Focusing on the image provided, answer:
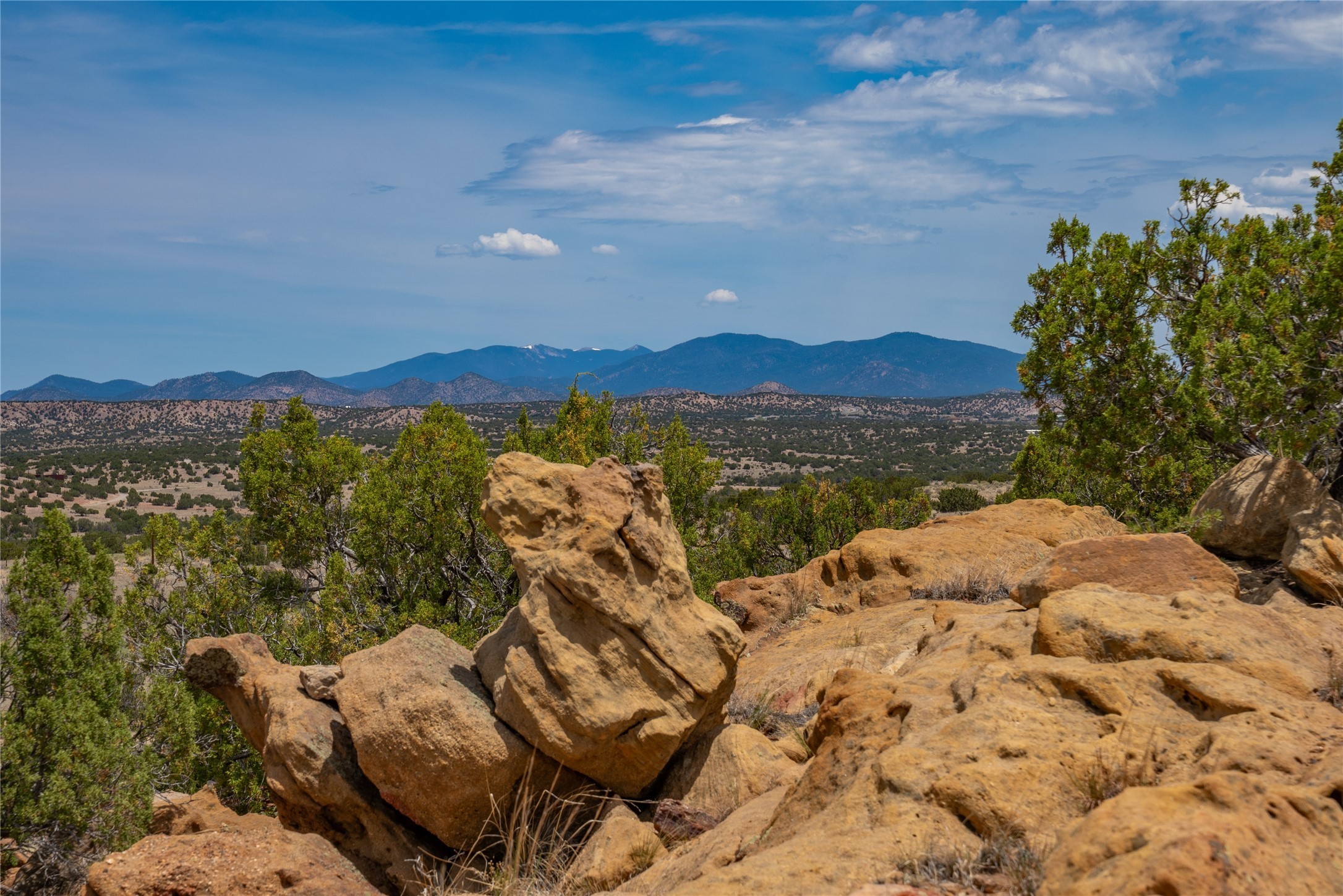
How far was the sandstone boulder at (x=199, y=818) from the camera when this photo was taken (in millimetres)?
8805

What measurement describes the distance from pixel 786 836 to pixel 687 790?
286 cm

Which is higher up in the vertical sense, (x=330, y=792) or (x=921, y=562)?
(x=921, y=562)

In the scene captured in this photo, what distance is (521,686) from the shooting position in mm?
7691

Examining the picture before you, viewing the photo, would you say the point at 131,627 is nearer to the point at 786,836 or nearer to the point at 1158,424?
the point at 786,836

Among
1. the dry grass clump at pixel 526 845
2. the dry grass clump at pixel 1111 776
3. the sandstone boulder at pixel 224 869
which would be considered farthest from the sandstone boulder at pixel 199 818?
the dry grass clump at pixel 1111 776

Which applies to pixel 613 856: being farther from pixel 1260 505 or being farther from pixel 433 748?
pixel 1260 505

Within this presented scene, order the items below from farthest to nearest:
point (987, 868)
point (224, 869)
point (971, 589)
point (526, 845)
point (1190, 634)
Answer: point (971, 589), point (526, 845), point (224, 869), point (1190, 634), point (987, 868)

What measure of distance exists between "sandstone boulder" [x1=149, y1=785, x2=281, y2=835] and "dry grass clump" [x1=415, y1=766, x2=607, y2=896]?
74.9 inches

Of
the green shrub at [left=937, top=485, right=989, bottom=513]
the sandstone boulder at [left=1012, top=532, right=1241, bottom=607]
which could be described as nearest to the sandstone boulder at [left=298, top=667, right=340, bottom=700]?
the sandstone boulder at [left=1012, top=532, right=1241, bottom=607]

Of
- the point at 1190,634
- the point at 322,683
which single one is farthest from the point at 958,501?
the point at 322,683

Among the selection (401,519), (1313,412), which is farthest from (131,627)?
(1313,412)

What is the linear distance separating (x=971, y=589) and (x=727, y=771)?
18.6 ft

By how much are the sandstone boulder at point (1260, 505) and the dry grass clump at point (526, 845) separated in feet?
25.9

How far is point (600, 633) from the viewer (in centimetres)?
805
